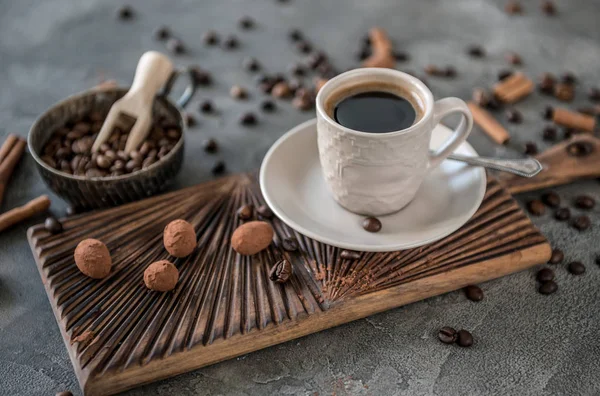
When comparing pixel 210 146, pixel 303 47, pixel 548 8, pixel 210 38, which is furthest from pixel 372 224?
pixel 548 8

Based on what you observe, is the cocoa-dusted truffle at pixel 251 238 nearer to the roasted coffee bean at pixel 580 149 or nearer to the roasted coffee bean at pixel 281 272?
the roasted coffee bean at pixel 281 272

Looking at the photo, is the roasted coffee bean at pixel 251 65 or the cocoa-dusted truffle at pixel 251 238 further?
the roasted coffee bean at pixel 251 65

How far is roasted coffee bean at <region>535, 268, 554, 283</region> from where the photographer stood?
4.42 ft

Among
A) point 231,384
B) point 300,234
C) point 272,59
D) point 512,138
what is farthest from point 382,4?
point 231,384

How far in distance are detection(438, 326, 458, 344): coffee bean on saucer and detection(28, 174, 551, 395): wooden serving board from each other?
9 cm

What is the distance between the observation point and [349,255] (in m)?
1.30

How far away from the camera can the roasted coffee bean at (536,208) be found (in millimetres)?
1525

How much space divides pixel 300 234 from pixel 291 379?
1.09 ft

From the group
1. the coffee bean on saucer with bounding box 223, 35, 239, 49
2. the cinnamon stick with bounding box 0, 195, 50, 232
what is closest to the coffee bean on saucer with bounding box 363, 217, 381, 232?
the cinnamon stick with bounding box 0, 195, 50, 232

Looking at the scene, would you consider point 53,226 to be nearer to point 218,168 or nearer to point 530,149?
point 218,168

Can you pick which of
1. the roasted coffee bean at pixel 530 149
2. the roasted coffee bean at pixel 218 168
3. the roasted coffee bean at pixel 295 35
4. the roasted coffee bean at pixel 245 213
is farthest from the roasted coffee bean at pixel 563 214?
the roasted coffee bean at pixel 295 35

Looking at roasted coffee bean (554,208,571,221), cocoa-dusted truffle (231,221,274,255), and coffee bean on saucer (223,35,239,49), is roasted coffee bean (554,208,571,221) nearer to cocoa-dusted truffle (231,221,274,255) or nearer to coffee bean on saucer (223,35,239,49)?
cocoa-dusted truffle (231,221,274,255)

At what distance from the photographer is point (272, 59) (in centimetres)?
211

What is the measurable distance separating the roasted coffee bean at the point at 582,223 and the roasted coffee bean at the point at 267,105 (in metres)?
0.91
